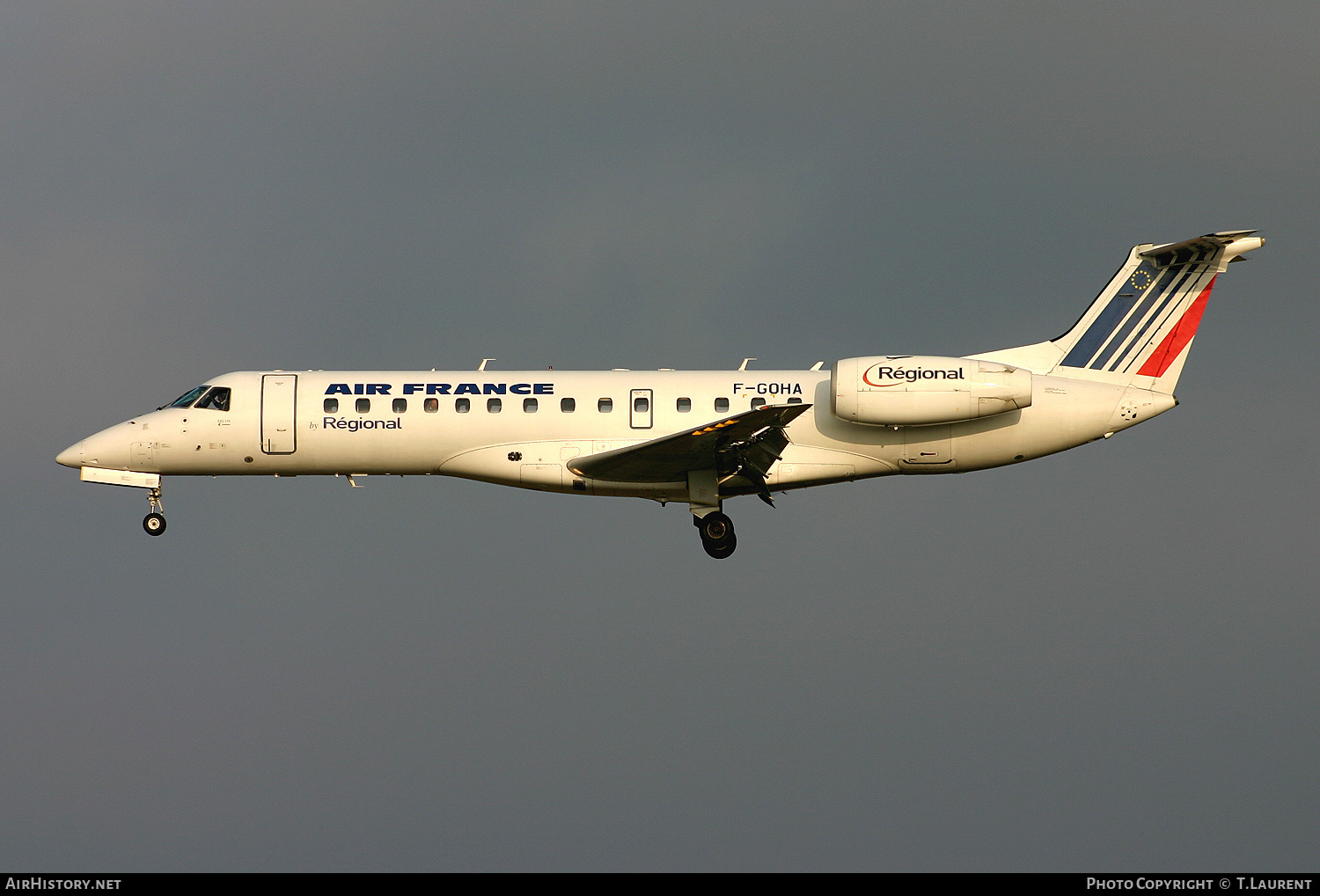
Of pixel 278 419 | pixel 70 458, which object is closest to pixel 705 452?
pixel 278 419

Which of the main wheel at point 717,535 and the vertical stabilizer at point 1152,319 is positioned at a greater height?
the vertical stabilizer at point 1152,319

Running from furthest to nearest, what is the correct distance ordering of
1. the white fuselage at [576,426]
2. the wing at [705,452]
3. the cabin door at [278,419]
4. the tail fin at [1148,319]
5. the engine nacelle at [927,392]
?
the cabin door at [278,419] < the tail fin at [1148,319] < the white fuselage at [576,426] < the engine nacelle at [927,392] < the wing at [705,452]

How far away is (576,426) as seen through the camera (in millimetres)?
26359

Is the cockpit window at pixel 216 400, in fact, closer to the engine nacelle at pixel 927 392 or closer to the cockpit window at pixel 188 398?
the cockpit window at pixel 188 398

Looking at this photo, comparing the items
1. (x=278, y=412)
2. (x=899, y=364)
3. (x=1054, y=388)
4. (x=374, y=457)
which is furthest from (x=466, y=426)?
(x=1054, y=388)

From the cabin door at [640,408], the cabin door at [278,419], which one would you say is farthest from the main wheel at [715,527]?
the cabin door at [278,419]

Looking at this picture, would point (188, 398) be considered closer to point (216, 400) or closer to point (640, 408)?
point (216, 400)

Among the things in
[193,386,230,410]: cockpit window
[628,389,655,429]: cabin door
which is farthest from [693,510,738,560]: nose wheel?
[193,386,230,410]: cockpit window

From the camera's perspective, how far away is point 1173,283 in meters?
27.1

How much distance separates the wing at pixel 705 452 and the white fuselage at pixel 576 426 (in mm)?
445

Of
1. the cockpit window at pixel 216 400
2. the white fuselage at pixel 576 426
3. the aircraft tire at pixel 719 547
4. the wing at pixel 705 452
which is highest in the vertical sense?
the cockpit window at pixel 216 400

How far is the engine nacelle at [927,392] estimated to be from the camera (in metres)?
25.3

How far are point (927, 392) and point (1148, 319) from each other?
199 inches

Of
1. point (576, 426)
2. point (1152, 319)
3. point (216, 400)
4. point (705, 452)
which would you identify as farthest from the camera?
→ point (216, 400)
